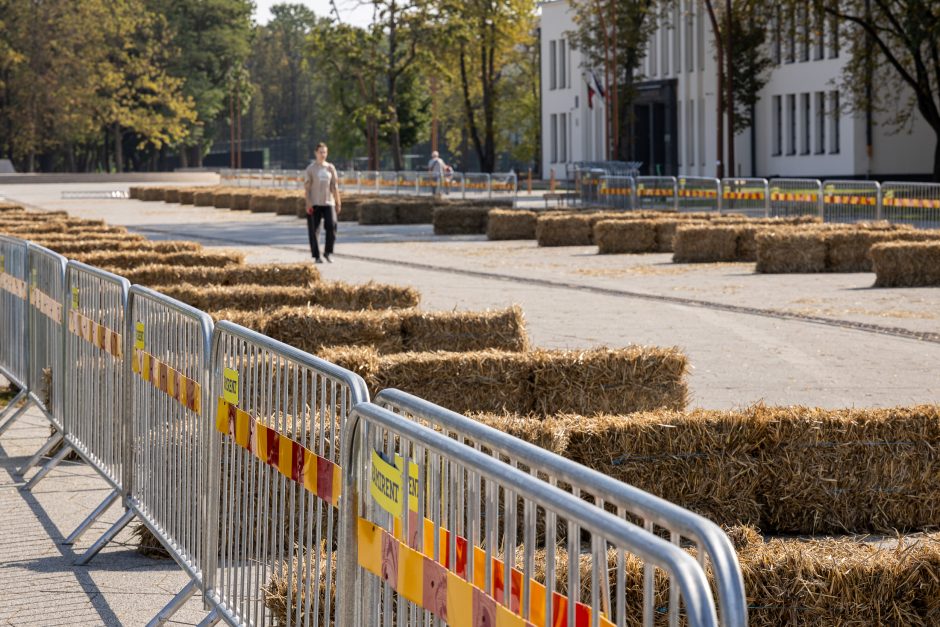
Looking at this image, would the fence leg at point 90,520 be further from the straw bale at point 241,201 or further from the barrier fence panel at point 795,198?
the straw bale at point 241,201

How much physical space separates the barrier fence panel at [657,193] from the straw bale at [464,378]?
30.5 metres

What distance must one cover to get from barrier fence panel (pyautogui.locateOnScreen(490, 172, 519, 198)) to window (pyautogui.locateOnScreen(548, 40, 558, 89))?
111 feet

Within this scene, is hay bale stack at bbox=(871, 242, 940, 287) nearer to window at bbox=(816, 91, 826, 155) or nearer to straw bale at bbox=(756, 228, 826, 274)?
straw bale at bbox=(756, 228, 826, 274)

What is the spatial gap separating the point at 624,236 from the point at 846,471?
946 inches

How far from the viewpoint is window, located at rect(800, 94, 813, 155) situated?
6400cm

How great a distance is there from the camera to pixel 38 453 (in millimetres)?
9477

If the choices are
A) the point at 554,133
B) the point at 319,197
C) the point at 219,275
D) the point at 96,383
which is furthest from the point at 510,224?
the point at 554,133

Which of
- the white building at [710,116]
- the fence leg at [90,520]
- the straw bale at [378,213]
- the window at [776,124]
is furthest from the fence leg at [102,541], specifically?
the window at [776,124]

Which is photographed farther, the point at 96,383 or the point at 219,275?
the point at 219,275

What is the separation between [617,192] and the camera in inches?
1729

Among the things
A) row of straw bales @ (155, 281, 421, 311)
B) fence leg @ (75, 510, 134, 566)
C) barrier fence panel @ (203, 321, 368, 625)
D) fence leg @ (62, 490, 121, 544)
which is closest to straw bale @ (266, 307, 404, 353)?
row of straw bales @ (155, 281, 421, 311)

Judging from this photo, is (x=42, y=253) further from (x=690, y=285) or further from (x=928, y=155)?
(x=928, y=155)

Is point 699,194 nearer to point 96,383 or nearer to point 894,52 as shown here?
point 894,52

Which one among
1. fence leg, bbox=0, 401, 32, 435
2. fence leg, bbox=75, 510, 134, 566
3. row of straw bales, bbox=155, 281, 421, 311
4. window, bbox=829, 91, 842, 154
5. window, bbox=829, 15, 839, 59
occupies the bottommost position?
fence leg, bbox=75, 510, 134, 566
